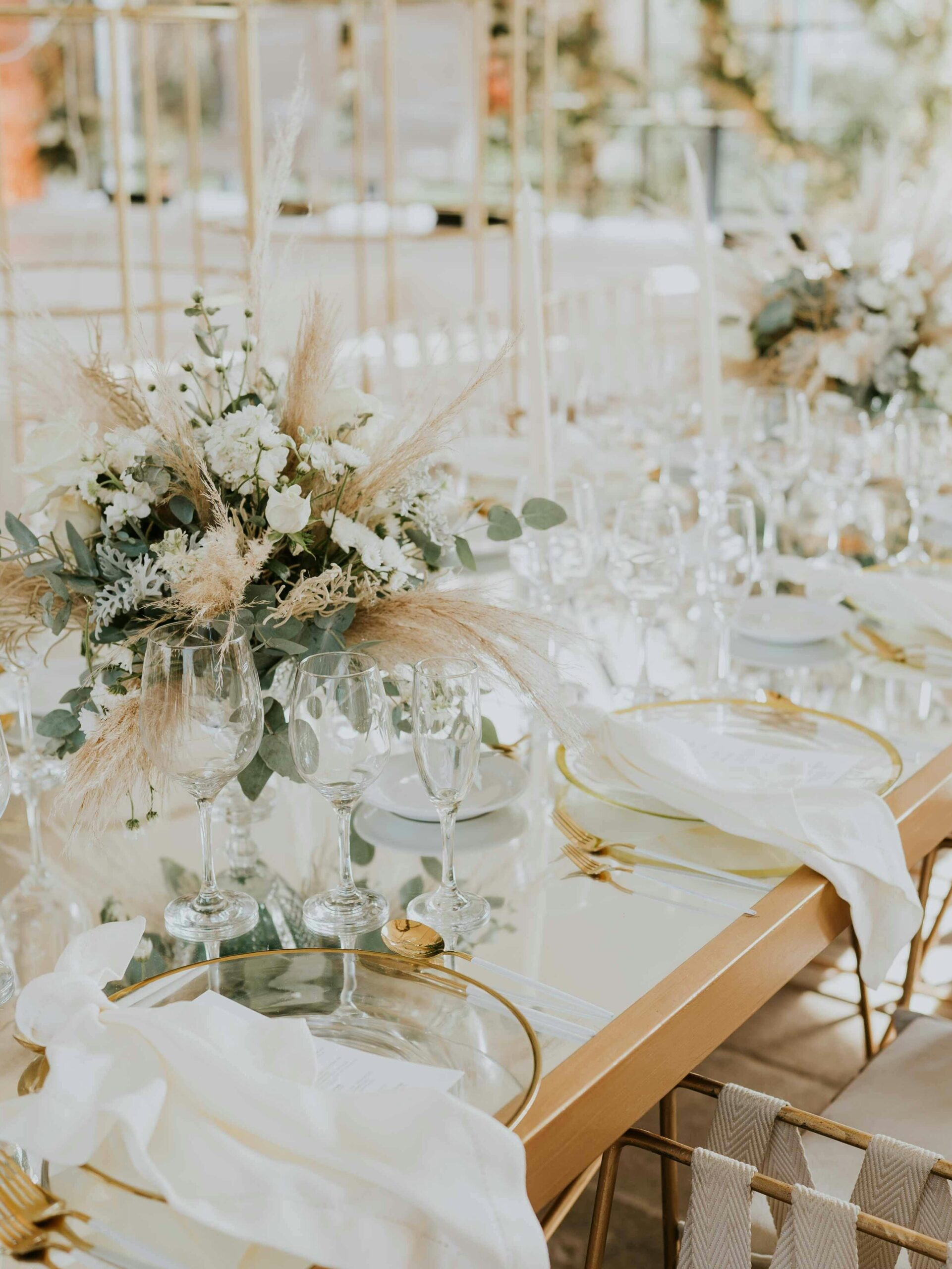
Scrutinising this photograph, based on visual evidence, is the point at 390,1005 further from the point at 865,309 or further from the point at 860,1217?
the point at 865,309

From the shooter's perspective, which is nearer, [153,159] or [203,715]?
[203,715]

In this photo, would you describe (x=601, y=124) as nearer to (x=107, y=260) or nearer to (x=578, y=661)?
(x=107, y=260)

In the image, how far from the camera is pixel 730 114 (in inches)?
295

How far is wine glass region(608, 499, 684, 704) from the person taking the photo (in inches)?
56.7

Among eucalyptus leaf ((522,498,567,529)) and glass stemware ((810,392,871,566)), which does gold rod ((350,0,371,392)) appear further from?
eucalyptus leaf ((522,498,567,529))

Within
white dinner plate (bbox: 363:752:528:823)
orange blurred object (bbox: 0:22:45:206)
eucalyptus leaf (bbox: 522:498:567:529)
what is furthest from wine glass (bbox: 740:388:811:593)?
orange blurred object (bbox: 0:22:45:206)

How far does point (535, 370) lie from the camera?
1.50 m

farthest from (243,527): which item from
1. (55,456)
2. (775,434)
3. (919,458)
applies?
(919,458)

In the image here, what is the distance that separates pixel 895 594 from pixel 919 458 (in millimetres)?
361

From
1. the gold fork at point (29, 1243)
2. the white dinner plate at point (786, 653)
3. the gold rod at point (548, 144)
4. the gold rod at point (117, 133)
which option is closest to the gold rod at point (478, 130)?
the gold rod at point (548, 144)

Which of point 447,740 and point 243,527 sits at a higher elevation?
point 243,527

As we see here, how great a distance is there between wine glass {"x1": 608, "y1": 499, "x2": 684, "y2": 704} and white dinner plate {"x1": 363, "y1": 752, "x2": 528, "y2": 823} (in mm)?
262

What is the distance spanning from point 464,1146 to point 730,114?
758 centimetres

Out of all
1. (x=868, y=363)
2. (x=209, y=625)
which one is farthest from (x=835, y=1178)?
(x=868, y=363)
